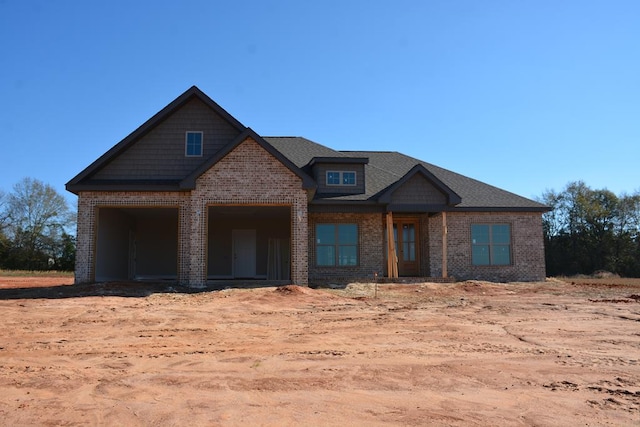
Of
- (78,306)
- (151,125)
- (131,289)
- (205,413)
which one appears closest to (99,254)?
(131,289)

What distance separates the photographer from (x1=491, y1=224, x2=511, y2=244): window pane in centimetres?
2161

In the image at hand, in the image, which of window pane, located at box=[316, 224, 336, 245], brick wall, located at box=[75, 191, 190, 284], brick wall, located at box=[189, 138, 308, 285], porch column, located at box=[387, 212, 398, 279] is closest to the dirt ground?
brick wall, located at box=[75, 191, 190, 284]

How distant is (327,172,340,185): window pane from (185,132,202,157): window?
223 inches

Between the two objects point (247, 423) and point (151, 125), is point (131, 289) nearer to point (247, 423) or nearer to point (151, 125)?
point (151, 125)

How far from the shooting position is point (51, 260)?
39.1 meters

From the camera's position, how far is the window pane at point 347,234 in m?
20.6

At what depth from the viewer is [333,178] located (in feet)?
70.1

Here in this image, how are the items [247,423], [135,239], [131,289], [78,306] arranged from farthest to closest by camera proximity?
[135,239] < [131,289] < [78,306] < [247,423]

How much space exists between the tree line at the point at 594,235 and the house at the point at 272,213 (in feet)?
66.0

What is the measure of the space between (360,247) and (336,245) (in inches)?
39.0

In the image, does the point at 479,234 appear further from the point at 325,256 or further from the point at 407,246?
the point at 325,256

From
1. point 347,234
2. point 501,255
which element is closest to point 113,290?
point 347,234

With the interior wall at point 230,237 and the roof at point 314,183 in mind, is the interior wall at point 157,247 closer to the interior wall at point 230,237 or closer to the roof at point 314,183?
the interior wall at point 230,237

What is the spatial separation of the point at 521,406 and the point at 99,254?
16680 millimetres
